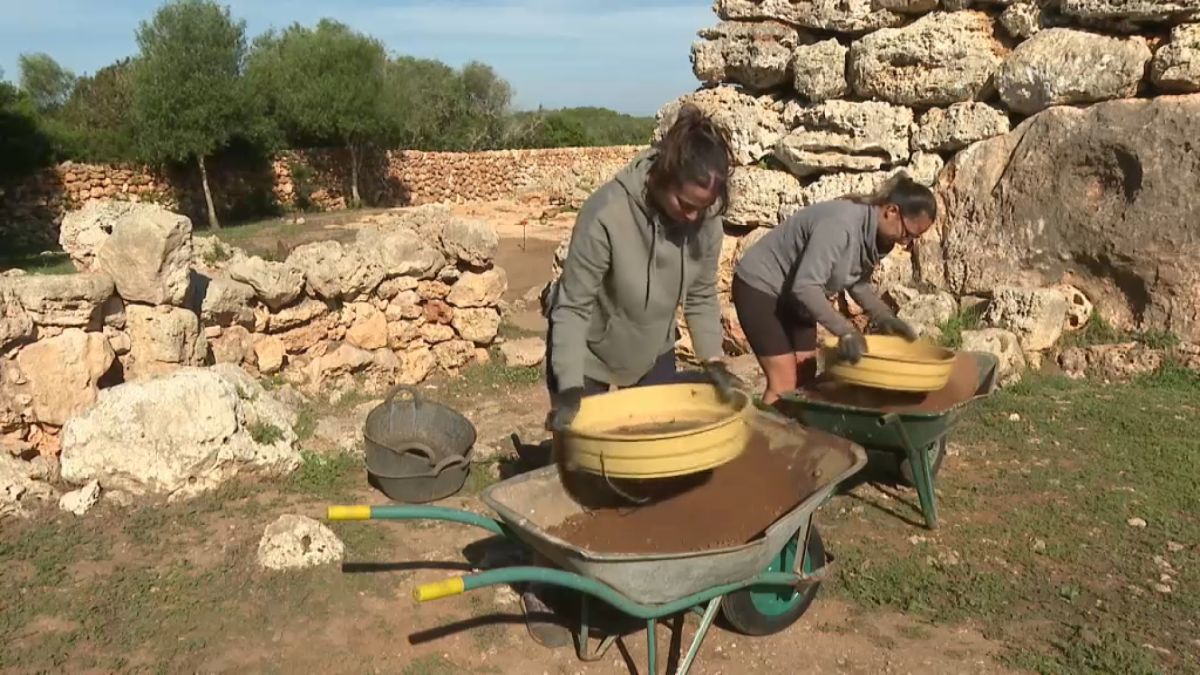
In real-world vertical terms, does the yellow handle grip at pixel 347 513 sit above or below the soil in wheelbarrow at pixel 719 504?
above

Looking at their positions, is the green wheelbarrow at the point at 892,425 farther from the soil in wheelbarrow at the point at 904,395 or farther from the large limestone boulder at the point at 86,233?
the large limestone boulder at the point at 86,233

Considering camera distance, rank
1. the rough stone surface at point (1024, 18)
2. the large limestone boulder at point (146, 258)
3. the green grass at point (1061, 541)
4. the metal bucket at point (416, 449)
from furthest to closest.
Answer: the rough stone surface at point (1024, 18) < the large limestone boulder at point (146, 258) < the metal bucket at point (416, 449) < the green grass at point (1061, 541)

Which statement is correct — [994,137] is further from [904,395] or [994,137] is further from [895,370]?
[895,370]

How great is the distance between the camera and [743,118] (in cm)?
779

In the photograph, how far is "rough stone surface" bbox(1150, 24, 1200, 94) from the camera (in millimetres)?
6160

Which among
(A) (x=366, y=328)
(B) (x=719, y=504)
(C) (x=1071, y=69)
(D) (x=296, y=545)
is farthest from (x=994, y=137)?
(D) (x=296, y=545)

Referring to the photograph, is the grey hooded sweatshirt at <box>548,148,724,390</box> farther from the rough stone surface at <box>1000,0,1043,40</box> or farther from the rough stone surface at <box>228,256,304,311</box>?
the rough stone surface at <box>1000,0,1043,40</box>

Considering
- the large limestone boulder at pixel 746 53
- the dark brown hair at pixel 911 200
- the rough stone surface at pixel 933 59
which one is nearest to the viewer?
the dark brown hair at pixel 911 200

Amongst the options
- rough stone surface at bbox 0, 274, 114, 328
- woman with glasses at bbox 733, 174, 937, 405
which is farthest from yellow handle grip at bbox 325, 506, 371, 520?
rough stone surface at bbox 0, 274, 114, 328

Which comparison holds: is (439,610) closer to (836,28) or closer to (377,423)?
(377,423)

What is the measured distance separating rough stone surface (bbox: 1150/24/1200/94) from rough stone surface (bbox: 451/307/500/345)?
4.96m

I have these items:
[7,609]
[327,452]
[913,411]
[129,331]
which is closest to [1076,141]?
[913,411]

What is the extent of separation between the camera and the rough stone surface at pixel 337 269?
643 cm

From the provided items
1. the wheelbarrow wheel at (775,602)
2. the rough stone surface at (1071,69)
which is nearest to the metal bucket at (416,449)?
the wheelbarrow wheel at (775,602)
